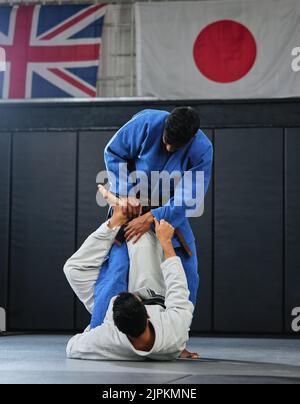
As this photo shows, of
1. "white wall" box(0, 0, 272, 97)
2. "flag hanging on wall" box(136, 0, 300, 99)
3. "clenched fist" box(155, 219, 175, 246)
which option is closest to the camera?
"clenched fist" box(155, 219, 175, 246)

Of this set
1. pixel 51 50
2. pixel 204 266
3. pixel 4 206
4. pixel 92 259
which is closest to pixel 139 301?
pixel 92 259

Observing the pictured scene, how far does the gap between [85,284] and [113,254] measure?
0.21 m

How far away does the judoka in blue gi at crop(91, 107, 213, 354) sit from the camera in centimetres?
388

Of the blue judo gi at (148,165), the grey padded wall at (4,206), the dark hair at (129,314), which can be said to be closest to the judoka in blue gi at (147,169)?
the blue judo gi at (148,165)

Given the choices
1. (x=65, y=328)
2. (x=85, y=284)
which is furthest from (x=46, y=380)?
(x=65, y=328)

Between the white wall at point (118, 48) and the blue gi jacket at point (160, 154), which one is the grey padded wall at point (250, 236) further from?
the blue gi jacket at point (160, 154)

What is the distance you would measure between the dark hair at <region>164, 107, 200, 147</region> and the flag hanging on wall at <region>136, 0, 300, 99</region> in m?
3.31

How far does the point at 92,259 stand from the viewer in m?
3.96

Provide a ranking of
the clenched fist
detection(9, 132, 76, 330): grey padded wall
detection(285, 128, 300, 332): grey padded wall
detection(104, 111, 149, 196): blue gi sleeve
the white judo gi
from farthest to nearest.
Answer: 1. detection(9, 132, 76, 330): grey padded wall
2. detection(285, 128, 300, 332): grey padded wall
3. detection(104, 111, 149, 196): blue gi sleeve
4. the clenched fist
5. the white judo gi

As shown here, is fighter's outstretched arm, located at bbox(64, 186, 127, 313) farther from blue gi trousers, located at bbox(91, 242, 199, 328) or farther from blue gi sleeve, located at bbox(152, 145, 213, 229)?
blue gi sleeve, located at bbox(152, 145, 213, 229)

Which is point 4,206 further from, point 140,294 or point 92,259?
point 140,294

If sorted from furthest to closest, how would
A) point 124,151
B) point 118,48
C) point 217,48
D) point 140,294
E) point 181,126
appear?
1. point 118,48
2. point 217,48
3. point 124,151
4. point 140,294
5. point 181,126

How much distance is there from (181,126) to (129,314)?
951 mm

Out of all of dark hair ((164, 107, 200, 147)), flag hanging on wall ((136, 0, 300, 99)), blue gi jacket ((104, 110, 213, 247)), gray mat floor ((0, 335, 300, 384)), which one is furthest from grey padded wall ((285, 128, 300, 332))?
dark hair ((164, 107, 200, 147))
